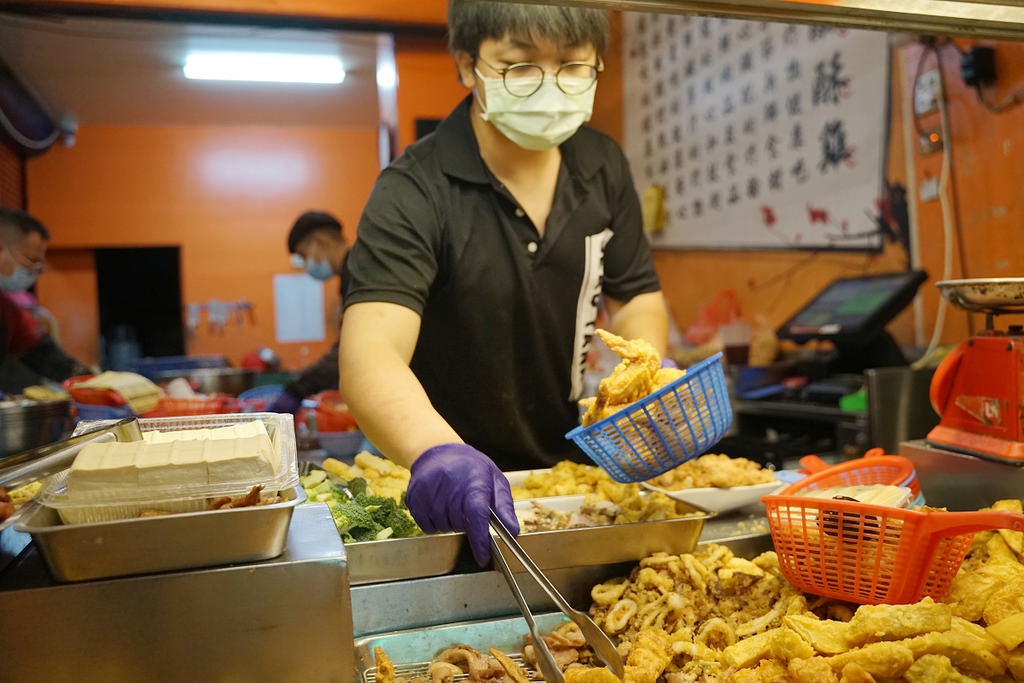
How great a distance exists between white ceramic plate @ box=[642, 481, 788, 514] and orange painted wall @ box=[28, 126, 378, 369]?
545cm

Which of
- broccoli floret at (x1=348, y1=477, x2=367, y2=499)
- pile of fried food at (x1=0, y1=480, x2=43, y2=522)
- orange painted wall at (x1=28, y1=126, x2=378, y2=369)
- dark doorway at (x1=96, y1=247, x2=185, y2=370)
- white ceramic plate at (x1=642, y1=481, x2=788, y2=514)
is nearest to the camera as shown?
pile of fried food at (x1=0, y1=480, x2=43, y2=522)

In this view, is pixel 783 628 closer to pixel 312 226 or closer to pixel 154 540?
pixel 154 540

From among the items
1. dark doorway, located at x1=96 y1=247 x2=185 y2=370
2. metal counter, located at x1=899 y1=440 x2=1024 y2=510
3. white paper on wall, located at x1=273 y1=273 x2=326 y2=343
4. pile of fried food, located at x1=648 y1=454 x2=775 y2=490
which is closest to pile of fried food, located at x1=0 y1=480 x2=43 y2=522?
pile of fried food, located at x1=648 y1=454 x2=775 y2=490

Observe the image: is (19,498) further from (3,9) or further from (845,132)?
(845,132)

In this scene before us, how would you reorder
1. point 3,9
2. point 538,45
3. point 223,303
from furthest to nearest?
point 223,303
point 3,9
point 538,45

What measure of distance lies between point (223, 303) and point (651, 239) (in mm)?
4125

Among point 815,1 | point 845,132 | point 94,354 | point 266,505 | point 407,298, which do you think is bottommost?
point 94,354

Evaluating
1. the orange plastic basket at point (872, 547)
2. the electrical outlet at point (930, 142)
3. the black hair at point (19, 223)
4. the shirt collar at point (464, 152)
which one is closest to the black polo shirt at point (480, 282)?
the shirt collar at point (464, 152)

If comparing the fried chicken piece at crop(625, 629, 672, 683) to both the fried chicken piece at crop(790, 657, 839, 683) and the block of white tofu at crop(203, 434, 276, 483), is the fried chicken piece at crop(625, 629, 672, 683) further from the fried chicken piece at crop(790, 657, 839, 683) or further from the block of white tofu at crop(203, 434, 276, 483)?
the block of white tofu at crop(203, 434, 276, 483)

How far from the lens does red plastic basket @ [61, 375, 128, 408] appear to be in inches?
116

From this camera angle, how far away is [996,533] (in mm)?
1347

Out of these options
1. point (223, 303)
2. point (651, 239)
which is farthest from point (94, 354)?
point (651, 239)

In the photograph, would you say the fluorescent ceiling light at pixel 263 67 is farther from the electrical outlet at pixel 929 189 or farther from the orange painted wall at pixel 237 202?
the electrical outlet at pixel 929 189

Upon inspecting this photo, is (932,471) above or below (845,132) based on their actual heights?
below
